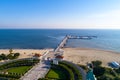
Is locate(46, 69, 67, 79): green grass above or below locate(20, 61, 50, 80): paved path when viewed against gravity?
below

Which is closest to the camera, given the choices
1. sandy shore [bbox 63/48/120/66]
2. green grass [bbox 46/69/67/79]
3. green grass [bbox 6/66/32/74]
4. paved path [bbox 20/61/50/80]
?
paved path [bbox 20/61/50/80]

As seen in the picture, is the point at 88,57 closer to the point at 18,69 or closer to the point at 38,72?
the point at 38,72

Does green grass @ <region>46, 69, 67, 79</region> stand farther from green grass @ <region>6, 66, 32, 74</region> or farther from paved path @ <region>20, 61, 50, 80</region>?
green grass @ <region>6, 66, 32, 74</region>

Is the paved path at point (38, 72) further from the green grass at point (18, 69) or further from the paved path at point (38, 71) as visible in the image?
the green grass at point (18, 69)

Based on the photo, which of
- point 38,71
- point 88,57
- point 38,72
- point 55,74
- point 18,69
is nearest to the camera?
point 55,74

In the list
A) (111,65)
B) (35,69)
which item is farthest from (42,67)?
(111,65)

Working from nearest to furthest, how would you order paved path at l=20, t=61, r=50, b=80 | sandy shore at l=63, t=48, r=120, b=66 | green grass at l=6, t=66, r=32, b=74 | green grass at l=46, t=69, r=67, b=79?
paved path at l=20, t=61, r=50, b=80 < green grass at l=46, t=69, r=67, b=79 < green grass at l=6, t=66, r=32, b=74 < sandy shore at l=63, t=48, r=120, b=66

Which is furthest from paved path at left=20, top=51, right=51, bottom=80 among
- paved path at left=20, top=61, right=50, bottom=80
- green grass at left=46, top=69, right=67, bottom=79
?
green grass at left=46, top=69, right=67, bottom=79

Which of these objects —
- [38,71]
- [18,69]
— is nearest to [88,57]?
[38,71]

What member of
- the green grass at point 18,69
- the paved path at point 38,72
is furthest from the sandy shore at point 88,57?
the green grass at point 18,69

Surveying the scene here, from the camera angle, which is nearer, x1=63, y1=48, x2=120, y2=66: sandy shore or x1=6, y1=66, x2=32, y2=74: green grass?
x1=6, y1=66, x2=32, y2=74: green grass
